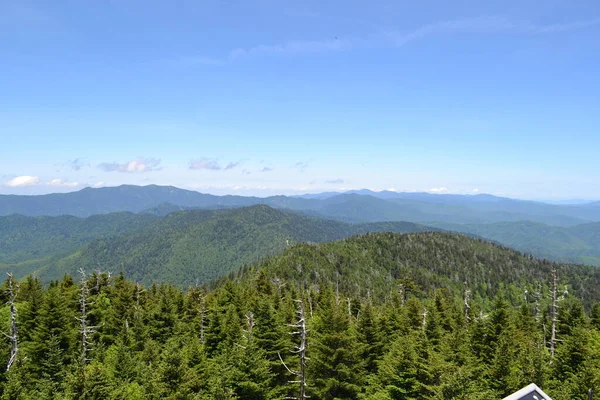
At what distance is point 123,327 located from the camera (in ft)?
159

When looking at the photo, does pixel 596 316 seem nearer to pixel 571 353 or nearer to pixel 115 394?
pixel 571 353

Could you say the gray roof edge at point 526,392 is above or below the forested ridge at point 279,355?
above

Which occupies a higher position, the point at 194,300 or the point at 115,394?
the point at 115,394

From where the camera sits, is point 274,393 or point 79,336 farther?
point 79,336

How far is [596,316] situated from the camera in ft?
164

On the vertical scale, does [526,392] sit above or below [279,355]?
above

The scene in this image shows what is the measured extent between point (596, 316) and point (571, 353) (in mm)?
24684

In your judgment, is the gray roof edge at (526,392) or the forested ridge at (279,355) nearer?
the gray roof edge at (526,392)

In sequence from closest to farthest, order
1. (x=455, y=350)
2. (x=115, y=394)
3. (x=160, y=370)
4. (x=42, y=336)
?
(x=115, y=394) < (x=160, y=370) < (x=455, y=350) < (x=42, y=336)

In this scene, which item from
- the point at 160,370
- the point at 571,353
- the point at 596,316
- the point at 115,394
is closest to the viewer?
the point at 115,394

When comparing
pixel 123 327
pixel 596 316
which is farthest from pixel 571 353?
pixel 123 327

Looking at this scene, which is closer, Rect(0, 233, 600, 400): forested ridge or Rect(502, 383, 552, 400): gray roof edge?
Rect(502, 383, 552, 400): gray roof edge

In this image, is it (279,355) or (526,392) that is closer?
(526,392)

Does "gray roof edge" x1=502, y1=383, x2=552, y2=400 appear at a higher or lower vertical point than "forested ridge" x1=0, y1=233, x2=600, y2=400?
higher
